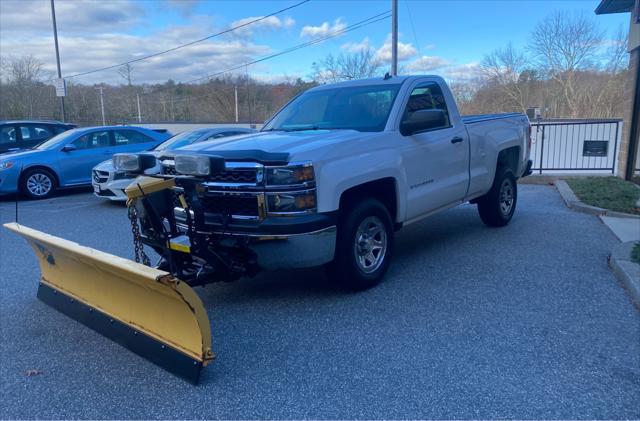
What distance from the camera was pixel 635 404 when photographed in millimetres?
3016

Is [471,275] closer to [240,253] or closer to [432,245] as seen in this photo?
[432,245]

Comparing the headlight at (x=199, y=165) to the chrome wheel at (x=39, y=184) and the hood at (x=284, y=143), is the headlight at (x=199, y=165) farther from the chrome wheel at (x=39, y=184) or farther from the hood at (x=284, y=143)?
the chrome wheel at (x=39, y=184)

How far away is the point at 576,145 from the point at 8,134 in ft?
58.3

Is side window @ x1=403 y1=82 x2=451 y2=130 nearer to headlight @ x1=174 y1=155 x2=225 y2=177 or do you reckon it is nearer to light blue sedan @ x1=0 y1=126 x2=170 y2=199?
headlight @ x1=174 y1=155 x2=225 y2=177

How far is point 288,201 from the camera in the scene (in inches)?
163

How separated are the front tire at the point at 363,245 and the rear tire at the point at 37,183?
32.3 ft

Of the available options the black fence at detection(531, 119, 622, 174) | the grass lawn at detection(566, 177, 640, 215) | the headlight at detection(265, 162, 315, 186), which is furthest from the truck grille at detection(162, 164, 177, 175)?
the black fence at detection(531, 119, 622, 174)

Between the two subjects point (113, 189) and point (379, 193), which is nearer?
point (379, 193)

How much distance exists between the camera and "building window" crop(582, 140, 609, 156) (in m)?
16.0

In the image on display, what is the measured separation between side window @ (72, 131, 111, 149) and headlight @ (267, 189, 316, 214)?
9.97 meters

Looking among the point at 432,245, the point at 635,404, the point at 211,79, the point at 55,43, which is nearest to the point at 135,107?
the point at 211,79

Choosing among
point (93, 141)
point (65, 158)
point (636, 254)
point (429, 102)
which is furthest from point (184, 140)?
point (636, 254)

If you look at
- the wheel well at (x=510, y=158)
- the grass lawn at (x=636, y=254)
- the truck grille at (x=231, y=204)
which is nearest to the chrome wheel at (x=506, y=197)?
the wheel well at (x=510, y=158)

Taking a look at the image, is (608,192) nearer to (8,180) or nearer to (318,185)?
(318,185)
